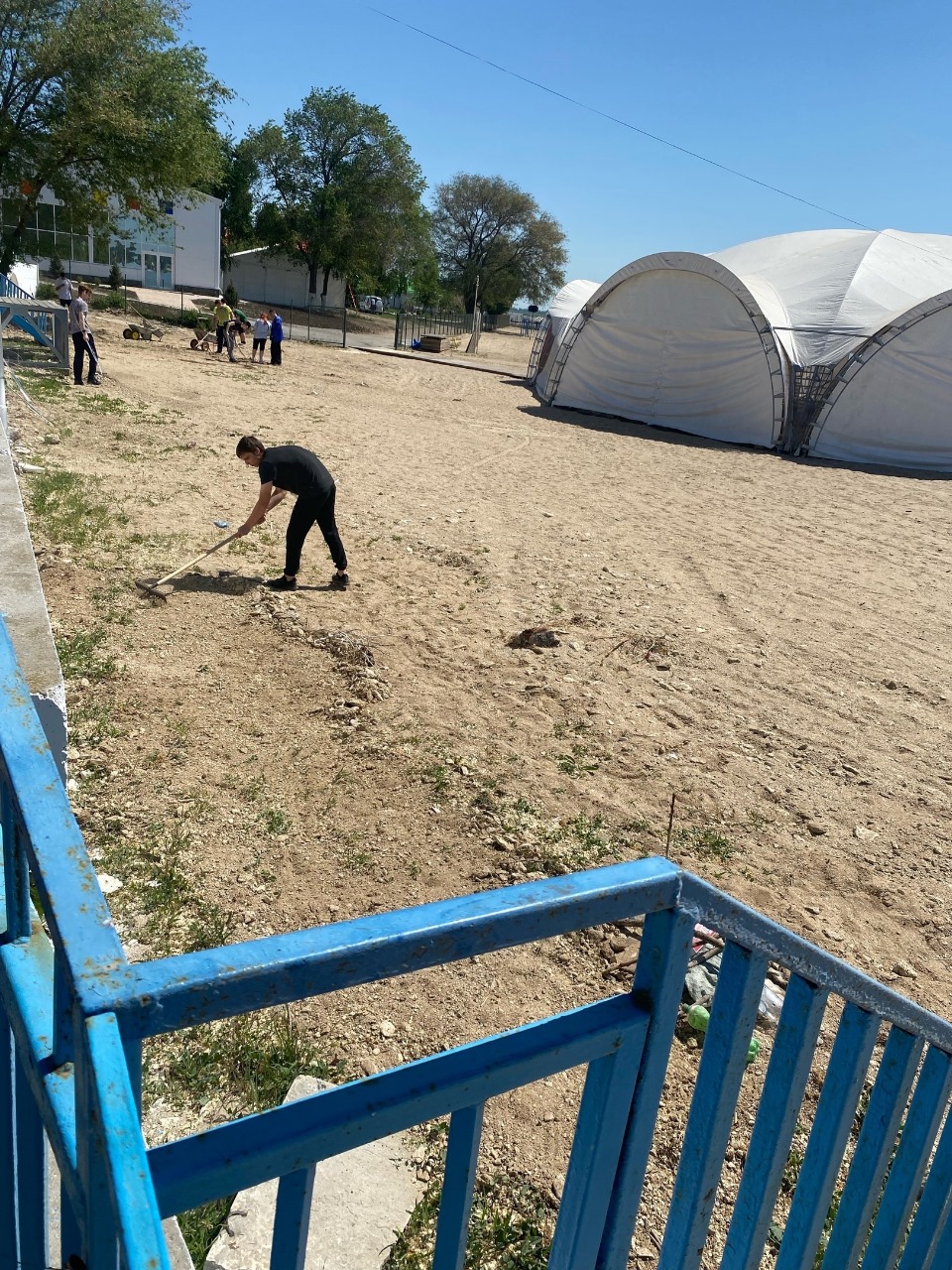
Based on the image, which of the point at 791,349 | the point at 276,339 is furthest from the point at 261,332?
the point at 791,349

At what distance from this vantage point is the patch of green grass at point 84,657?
18.2ft

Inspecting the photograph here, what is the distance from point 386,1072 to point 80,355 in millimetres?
16636

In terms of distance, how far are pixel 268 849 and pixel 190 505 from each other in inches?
242

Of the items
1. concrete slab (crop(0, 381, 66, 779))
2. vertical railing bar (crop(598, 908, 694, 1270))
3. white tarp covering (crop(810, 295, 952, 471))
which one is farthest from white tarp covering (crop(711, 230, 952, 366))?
vertical railing bar (crop(598, 908, 694, 1270))

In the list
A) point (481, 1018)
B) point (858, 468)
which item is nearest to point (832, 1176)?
point (481, 1018)

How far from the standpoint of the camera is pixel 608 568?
919cm

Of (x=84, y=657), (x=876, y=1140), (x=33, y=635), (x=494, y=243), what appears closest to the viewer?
(x=876, y=1140)

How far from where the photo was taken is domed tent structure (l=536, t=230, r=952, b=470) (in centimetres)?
1816

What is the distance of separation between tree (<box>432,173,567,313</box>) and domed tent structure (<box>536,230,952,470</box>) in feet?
153

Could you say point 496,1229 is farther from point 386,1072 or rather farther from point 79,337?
point 79,337

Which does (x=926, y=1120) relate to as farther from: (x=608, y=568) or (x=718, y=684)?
(x=608, y=568)

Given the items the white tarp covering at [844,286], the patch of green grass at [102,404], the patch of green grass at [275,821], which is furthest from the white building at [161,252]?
the patch of green grass at [275,821]

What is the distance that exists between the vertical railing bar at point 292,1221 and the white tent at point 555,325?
2310 centimetres

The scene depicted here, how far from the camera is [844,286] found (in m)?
19.2
